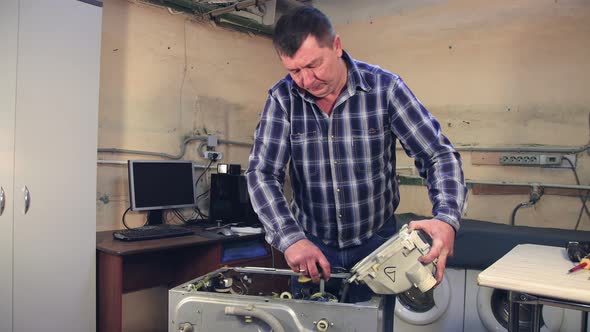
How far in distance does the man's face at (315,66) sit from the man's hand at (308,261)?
42cm

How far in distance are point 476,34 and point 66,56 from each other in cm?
248

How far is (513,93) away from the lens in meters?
2.95

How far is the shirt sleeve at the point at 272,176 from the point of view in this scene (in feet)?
3.90

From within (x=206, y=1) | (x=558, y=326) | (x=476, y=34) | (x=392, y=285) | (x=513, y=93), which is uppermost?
(x=206, y=1)

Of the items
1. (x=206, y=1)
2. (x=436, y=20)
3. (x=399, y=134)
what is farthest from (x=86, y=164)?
(x=436, y=20)

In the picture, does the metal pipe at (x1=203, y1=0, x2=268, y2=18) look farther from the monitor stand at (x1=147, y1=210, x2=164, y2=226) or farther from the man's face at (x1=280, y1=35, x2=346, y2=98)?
the man's face at (x1=280, y1=35, x2=346, y2=98)

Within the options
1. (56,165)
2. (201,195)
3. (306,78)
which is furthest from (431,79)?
(56,165)

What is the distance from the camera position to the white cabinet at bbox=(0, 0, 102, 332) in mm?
2096

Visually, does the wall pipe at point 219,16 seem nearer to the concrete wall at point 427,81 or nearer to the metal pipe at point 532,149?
the concrete wall at point 427,81

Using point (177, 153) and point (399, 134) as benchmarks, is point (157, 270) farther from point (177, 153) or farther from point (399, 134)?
point (399, 134)

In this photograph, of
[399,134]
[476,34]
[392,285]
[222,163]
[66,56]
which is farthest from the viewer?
[222,163]

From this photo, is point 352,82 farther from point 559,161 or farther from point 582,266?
point 559,161

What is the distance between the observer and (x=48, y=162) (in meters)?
2.20

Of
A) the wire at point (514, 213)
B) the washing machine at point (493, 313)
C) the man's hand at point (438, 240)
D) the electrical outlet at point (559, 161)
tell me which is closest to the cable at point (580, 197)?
the electrical outlet at point (559, 161)
